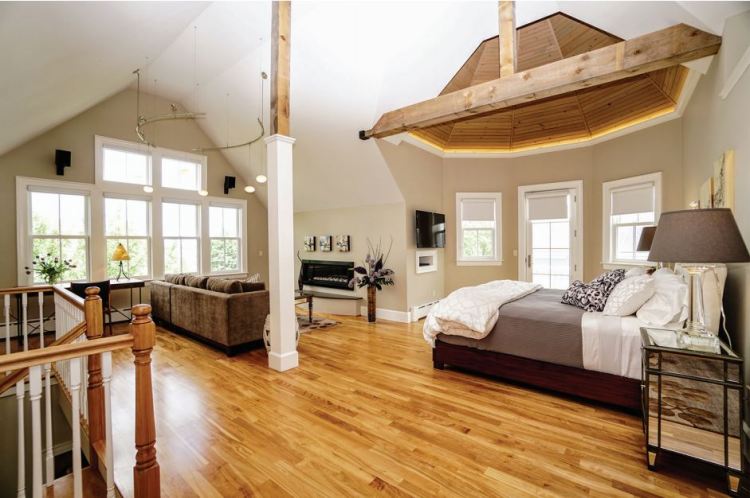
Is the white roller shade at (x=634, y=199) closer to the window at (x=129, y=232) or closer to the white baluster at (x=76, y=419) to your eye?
the white baluster at (x=76, y=419)

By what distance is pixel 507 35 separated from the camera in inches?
120

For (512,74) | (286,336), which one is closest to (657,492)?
(286,336)

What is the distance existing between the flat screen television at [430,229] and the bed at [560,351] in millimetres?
2548

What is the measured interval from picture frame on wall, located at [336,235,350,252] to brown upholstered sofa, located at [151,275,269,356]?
88.3 inches

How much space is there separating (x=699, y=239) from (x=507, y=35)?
2.35 meters

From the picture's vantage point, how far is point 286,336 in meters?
3.51

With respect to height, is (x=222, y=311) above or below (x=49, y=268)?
below

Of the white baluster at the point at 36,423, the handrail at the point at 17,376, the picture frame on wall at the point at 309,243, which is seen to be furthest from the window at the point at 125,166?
the white baluster at the point at 36,423

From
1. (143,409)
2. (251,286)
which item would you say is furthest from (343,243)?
(143,409)

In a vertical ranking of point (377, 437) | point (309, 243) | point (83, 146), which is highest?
point (83, 146)

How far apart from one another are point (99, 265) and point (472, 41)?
21.5ft

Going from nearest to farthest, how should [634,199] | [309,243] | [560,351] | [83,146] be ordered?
[560,351] < [634,199] < [83,146] < [309,243]

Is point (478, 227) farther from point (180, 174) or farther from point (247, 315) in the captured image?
point (180, 174)

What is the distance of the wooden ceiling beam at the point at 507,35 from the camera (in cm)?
295
